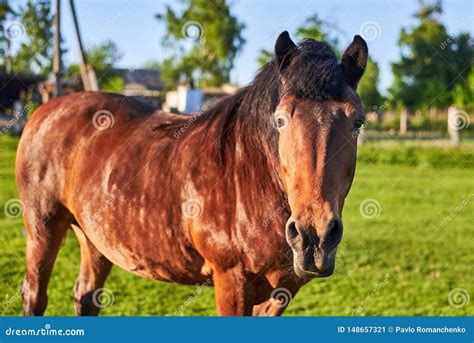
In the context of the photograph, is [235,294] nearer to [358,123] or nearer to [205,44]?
[358,123]

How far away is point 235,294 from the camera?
2.91 m

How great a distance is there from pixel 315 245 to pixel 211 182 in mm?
931

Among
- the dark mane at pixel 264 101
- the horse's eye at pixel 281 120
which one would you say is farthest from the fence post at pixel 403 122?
the horse's eye at pixel 281 120

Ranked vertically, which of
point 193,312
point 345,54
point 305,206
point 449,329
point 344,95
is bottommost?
point 193,312

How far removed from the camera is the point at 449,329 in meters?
3.21

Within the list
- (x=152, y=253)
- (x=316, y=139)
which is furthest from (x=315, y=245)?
(x=152, y=253)

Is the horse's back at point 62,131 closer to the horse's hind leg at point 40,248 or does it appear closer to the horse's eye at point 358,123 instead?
the horse's hind leg at point 40,248

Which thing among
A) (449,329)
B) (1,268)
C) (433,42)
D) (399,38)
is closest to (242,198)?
(449,329)

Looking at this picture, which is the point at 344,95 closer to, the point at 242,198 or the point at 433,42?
the point at 242,198

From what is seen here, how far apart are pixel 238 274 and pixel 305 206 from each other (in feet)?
2.55

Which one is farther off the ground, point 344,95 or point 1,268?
point 344,95

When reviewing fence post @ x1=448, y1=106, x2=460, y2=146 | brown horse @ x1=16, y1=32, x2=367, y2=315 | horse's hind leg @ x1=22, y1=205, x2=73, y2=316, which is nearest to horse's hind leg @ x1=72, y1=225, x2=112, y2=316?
brown horse @ x1=16, y1=32, x2=367, y2=315

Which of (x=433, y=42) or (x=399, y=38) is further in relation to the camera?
(x=399, y=38)

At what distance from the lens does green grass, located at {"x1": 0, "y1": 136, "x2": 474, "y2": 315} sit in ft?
17.7
